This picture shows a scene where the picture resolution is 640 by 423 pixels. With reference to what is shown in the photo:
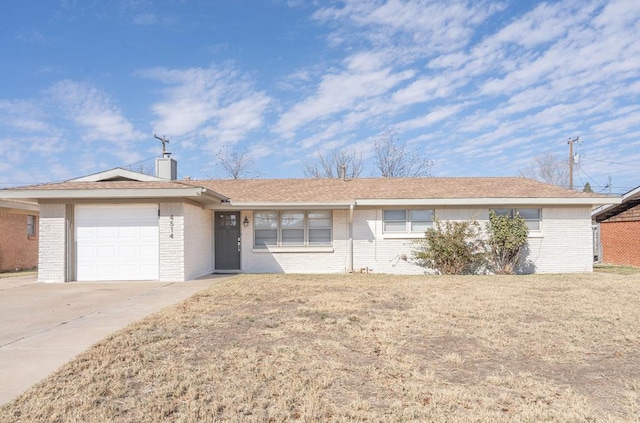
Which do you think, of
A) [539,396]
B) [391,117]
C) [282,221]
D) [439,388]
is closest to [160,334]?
[439,388]

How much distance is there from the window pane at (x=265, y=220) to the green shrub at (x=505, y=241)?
296 inches

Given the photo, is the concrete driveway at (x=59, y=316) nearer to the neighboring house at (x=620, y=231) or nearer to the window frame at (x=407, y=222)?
the window frame at (x=407, y=222)

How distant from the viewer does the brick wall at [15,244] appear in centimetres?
1867

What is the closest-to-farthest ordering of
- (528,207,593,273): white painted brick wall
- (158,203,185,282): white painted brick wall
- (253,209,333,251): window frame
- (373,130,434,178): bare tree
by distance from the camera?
(158,203,185,282): white painted brick wall → (528,207,593,273): white painted brick wall → (253,209,333,251): window frame → (373,130,434,178): bare tree

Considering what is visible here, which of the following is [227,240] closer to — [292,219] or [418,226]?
[292,219]

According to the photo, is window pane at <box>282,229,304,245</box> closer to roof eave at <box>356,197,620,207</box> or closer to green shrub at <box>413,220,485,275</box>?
roof eave at <box>356,197,620,207</box>

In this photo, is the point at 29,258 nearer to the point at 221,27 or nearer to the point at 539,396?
the point at 221,27

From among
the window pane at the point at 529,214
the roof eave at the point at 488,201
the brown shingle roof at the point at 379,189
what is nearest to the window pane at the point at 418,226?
the roof eave at the point at 488,201

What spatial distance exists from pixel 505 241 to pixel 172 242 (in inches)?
423

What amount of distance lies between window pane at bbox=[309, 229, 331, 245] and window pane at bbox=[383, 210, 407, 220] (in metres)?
2.15

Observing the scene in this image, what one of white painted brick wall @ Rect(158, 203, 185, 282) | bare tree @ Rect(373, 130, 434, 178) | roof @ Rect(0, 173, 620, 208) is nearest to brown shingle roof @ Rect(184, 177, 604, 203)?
roof @ Rect(0, 173, 620, 208)

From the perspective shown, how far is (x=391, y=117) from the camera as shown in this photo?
27.5 metres

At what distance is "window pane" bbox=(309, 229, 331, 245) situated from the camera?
15070 millimetres

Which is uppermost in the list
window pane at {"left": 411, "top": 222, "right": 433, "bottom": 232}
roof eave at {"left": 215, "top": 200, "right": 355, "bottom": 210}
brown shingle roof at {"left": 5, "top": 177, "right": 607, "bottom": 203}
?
brown shingle roof at {"left": 5, "top": 177, "right": 607, "bottom": 203}
